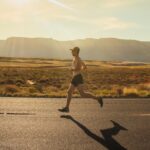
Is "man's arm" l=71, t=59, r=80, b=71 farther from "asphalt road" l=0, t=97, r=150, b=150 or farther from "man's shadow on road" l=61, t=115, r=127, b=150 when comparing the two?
"man's shadow on road" l=61, t=115, r=127, b=150

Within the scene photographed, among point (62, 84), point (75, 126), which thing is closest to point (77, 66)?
point (75, 126)

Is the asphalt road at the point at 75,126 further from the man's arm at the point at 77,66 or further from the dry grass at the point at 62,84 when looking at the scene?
the dry grass at the point at 62,84

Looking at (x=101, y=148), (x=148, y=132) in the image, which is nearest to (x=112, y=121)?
(x=148, y=132)

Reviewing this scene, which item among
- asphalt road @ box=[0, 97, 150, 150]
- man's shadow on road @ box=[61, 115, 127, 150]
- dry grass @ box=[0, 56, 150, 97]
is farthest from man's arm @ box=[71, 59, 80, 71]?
dry grass @ box=[0, 56, 150, 97]

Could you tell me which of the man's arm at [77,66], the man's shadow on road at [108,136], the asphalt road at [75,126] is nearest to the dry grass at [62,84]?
the asphalt road at [75,126]

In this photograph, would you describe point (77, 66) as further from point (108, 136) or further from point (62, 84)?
point (62, 84)

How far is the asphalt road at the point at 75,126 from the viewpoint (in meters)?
7.46

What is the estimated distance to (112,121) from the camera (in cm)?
1033

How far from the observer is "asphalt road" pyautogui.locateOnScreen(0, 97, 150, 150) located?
746 centimetres

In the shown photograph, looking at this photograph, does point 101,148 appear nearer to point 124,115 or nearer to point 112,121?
point 112,121

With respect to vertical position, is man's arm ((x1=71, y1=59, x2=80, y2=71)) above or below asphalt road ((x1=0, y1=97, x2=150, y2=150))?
above

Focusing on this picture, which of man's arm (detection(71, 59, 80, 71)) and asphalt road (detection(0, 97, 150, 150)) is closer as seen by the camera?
asphalt road (detection(0, 97, 150, 150))

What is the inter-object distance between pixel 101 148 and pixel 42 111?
4.99 m

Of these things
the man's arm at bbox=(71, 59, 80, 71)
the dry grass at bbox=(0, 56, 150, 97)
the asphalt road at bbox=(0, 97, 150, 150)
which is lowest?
the dry grass at bbox=(0, 56, 150, 97)
